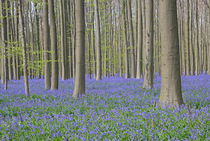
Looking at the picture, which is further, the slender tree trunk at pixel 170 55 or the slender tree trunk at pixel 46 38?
the slender tree trunk at pixel 46 38

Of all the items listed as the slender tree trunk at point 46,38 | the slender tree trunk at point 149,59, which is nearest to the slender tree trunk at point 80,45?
the slender tree trunk at point 46,38

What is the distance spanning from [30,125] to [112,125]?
1.97 m

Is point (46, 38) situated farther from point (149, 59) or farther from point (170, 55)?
point (170, 55)

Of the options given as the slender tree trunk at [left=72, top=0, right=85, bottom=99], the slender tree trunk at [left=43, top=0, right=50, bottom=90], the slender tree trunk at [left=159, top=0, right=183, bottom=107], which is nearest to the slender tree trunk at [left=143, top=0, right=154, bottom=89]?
the slender tree trunk at [left=72, top=0, right=85, bottom=99]

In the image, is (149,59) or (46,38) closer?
(149,59)

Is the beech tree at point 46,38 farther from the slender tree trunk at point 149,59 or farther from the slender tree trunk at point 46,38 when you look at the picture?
the slender tree trunk at point 149,59

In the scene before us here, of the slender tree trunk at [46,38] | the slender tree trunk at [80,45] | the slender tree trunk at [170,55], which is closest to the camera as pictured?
the slender tree trunk at [170,55]

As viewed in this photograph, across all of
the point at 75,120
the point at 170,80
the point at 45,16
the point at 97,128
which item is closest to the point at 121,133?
the point at 97,128

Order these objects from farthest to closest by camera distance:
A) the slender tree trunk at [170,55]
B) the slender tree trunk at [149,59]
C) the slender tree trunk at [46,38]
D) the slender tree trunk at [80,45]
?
the slender tree trunk at [46,38], the slender tree trunk at [149,59], the slender tree trunk at [80,45], the slender tree trunk at [170,55]

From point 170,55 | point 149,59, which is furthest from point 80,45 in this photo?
point 170,55

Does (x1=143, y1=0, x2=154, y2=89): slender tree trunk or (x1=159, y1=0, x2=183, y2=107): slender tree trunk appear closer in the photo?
(x1=159, y1=0, x2=183, y2=107): slender tree trunk

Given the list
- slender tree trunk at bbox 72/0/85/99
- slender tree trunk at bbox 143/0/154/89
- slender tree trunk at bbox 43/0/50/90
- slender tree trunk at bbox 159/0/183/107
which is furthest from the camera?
slender tree trunk at bbox 43/0/50/90

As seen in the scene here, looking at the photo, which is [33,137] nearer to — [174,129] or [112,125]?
[112,125]

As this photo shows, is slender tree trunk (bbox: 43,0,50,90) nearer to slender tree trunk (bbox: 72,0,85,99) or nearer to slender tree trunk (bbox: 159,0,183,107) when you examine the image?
slender tree trunk (bbox: 72,0,85,99)
